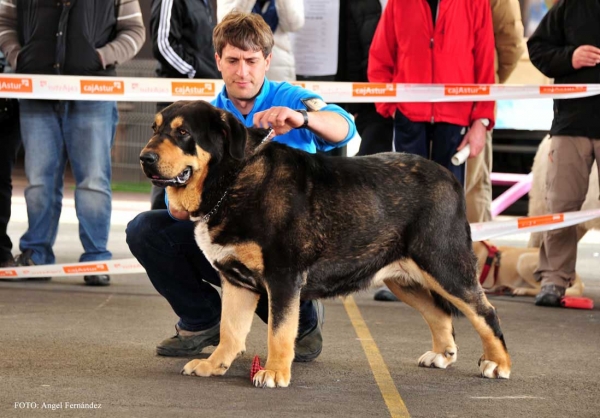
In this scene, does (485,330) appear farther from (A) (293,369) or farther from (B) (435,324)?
(A) (293,369)

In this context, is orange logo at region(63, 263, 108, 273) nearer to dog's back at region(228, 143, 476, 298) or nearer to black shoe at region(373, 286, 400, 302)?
black shoe at region(373, 286, 400, 302)

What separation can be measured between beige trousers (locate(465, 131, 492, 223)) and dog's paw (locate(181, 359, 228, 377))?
4.07 metres

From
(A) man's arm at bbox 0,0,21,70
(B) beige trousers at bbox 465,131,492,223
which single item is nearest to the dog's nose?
(A) man's arm at bbox 0,0,21,70

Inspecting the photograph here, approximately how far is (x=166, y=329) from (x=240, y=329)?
1.36 metres

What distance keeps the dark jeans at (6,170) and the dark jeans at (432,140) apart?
3016mm

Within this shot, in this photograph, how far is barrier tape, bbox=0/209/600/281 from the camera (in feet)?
23.1

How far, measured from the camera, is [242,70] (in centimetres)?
476

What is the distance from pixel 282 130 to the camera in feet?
14.5

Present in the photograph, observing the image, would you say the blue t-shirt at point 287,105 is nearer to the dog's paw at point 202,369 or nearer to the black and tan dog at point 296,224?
the black and tan dog at point 296,224

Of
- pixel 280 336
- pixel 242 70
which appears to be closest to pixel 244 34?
pixel 242 70

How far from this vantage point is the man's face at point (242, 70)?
4746mm

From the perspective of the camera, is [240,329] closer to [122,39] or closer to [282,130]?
[282,130]

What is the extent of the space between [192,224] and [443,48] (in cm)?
294

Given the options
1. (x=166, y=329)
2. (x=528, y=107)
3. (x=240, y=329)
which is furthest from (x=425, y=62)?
(x=528, y=107)
